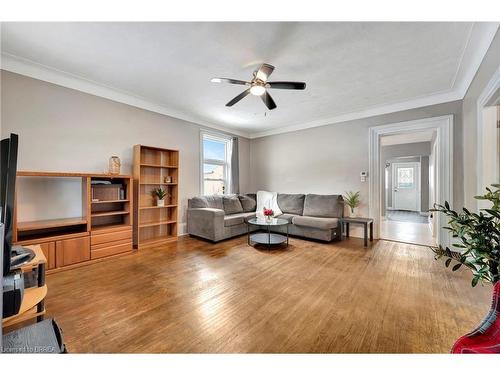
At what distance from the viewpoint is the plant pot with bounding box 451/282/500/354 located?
92cm

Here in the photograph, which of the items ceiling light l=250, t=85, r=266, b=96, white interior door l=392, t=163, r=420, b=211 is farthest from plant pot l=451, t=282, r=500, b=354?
white interior door l=392, t=163, r=420, b=211

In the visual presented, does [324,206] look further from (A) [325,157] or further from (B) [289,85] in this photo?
(B) [289,85]

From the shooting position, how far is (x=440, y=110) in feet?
11.6

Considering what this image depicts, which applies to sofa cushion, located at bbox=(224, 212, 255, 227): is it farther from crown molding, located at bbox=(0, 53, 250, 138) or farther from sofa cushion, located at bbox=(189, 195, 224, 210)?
crown molding, located at bbox=(0, 53, 250, 138)

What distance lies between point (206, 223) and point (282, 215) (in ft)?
5.58

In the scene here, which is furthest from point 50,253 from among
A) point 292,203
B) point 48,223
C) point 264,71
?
point 292,203

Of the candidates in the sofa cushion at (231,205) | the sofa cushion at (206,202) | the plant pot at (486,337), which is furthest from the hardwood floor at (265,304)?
the sofa cushion at (231,205)

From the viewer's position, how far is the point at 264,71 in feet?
7.80

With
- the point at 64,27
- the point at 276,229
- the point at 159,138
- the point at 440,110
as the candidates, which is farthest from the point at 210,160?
the point at 440,110

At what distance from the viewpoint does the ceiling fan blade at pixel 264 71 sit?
2.30m

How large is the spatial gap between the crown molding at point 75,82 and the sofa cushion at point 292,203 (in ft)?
9.79

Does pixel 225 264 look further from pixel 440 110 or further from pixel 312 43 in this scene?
pixel 440 110
